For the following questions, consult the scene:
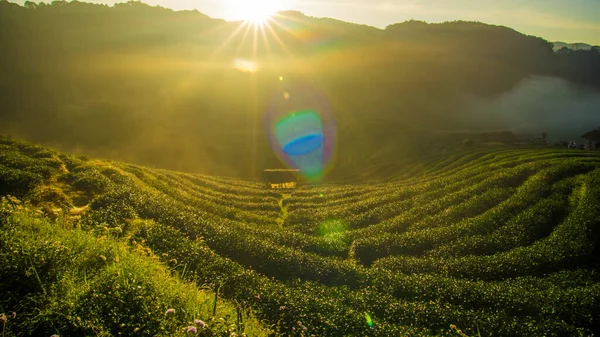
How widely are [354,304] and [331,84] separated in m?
183

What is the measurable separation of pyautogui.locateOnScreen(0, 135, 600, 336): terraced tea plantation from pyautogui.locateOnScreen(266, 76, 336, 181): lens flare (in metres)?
63.9

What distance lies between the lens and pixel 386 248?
88.0 ft

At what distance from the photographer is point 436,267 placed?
74.6ft

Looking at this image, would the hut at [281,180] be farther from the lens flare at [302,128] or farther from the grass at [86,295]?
the grass at [86,295]

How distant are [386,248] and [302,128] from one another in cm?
11809

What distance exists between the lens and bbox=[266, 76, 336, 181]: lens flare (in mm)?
116125

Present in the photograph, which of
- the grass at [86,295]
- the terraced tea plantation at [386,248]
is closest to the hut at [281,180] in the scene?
the terraced tea plantation at [386,248]

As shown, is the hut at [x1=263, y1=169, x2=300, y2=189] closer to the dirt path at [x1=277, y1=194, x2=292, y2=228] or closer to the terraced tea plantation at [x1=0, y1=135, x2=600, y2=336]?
the dirt path at [x1=277, y1=194, x2=292, y2=228]

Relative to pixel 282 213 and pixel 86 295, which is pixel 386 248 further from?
pixel 86 295

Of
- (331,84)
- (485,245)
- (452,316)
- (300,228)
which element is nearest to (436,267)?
(485,245)

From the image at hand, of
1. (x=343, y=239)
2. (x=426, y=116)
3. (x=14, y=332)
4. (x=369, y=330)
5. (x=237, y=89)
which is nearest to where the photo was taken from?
(x=14, y=332)

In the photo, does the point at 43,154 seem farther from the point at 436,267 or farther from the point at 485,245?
the point at 485,245

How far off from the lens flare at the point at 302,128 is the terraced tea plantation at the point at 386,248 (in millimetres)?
63852

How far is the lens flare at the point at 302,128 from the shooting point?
116125mm
